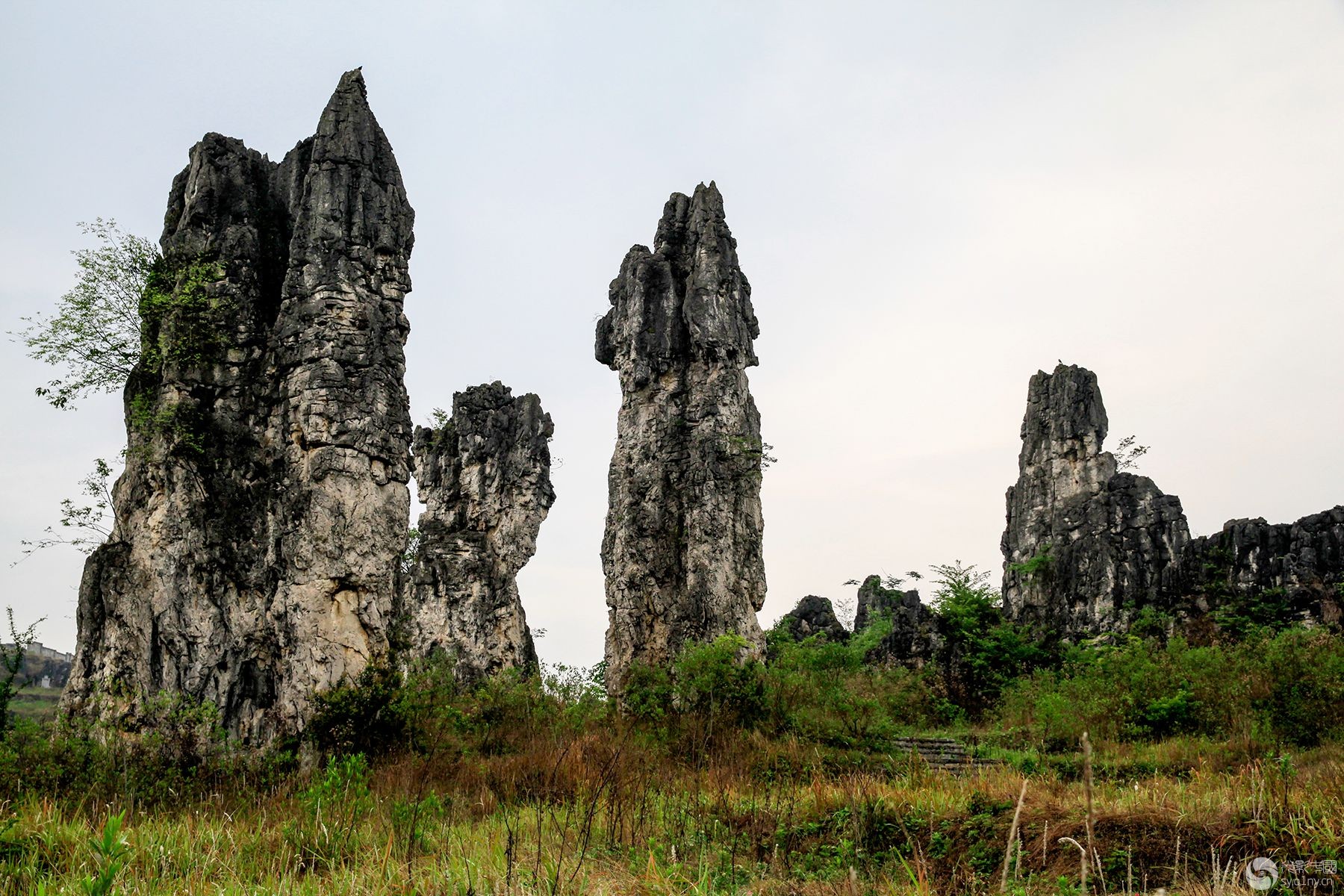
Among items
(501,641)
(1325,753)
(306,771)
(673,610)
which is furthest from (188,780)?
(501,641)

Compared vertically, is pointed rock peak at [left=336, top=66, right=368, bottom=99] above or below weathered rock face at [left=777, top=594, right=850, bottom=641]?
above

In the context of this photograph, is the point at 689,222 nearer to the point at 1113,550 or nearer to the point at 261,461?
the point at 261,461

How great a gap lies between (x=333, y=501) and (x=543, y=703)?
594 centimetres

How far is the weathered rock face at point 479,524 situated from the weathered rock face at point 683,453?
887 centimetres

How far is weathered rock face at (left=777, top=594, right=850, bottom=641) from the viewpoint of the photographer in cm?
4266

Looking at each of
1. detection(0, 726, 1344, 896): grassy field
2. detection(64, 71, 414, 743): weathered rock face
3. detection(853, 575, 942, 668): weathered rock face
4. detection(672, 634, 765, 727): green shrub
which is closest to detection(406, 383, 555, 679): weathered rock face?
detection(853, 575, 942, 668): weathered rock face

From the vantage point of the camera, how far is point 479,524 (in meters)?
31.1

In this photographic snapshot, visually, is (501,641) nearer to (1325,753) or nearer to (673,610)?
(673,610)

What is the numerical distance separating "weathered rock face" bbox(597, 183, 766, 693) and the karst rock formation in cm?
1471
